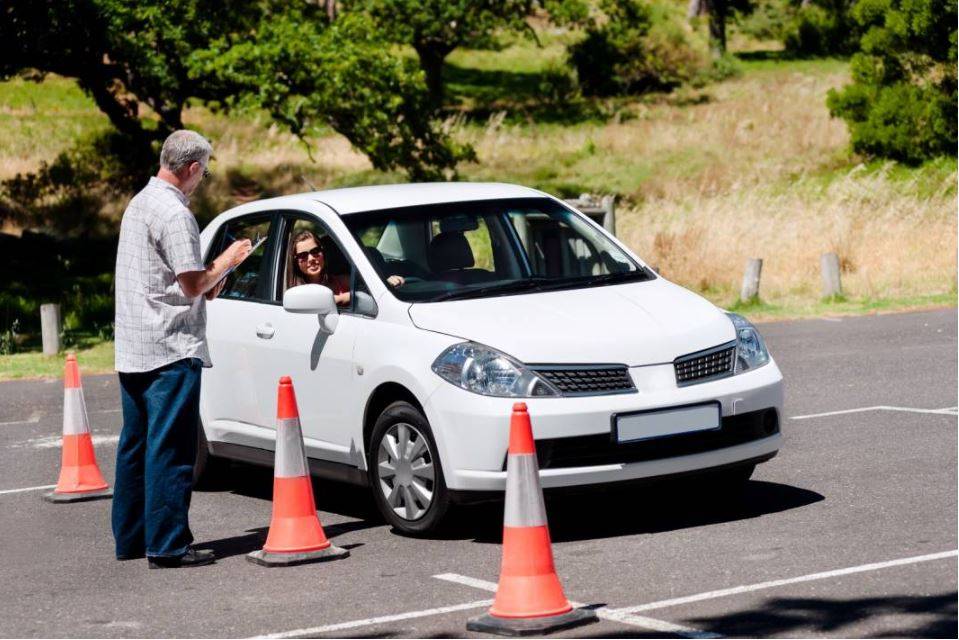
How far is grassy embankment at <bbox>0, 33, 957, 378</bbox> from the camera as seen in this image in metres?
22.9

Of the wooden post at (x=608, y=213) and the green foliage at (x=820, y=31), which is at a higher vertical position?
the green foliage at (x=820, y=31)

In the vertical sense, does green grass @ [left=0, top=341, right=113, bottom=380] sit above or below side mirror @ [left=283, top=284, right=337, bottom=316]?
below

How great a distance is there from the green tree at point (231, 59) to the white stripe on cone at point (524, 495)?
22006 millimetres

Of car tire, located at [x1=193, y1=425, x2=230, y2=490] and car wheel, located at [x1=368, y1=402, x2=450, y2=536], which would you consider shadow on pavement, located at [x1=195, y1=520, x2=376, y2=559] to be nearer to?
car wheel, located at [x1=368, y1=402, x2=450, y2=536]

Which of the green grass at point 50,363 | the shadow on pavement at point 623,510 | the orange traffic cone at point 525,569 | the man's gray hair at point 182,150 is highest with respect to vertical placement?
the man's gray hair at point 182,150

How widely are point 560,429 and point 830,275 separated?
47.0 feet

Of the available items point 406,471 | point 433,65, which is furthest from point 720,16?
point 406,471

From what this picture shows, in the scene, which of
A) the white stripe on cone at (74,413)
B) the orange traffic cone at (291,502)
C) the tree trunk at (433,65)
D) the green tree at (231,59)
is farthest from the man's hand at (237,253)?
the tree trunk at (433,65)

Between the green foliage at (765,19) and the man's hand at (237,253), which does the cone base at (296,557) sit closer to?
the man's hand at (237,253)

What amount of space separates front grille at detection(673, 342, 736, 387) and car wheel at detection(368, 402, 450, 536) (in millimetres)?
1251

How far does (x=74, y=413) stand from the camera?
9836 millimetres

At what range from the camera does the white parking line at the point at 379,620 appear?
6.23 meters

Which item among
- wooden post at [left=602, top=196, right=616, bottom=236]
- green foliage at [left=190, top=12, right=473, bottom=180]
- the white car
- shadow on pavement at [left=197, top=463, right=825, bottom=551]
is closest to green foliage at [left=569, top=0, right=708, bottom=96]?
green foliage at [left=190, top=12, right=473, bottom=180]

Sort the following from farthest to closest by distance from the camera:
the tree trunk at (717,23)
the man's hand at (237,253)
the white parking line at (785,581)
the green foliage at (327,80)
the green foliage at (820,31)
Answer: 1. the tree trunk at (717,23)
2. the green foliage at (820,31)
3. the green foliage at (327,80)
4. the man's hand at (237,253)
5. the white parking line at (785,581)
